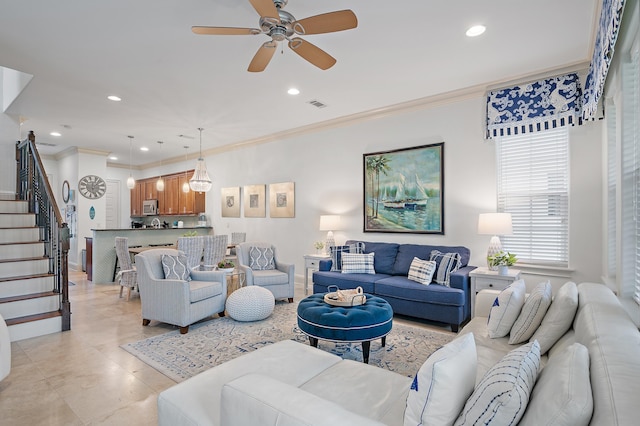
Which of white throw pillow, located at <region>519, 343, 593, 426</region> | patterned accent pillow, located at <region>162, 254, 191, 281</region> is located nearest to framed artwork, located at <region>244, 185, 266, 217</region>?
patterned accent pillow, located at <region>162, 254, 191, 281</region>

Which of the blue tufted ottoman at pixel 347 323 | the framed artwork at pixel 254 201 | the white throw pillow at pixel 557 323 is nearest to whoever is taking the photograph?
the white throw pillow at pixel 557 323

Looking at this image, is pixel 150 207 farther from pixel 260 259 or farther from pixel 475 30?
pixel 475 30

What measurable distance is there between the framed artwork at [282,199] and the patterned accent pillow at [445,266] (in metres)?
3.14

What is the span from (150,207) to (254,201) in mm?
4440

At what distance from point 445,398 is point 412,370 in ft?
6.21

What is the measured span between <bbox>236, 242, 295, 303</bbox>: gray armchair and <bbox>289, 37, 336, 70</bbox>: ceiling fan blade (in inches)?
118

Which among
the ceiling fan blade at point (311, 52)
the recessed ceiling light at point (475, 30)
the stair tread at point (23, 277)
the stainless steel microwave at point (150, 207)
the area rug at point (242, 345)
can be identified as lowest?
the area rug at point (242, 345)

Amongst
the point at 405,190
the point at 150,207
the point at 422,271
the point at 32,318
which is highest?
the point at 405,190

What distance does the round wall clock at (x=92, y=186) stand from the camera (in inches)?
320

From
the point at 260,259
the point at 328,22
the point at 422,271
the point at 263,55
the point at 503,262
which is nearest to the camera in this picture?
the point at 328,22

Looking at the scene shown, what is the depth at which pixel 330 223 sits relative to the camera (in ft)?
18.0

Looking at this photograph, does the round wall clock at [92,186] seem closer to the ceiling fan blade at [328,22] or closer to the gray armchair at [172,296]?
the gray armchair at [172,296]

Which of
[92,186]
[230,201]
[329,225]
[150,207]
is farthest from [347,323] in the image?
[150,207]

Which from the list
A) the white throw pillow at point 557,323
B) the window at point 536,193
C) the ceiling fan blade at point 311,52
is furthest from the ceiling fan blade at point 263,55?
the window at point 536,193
